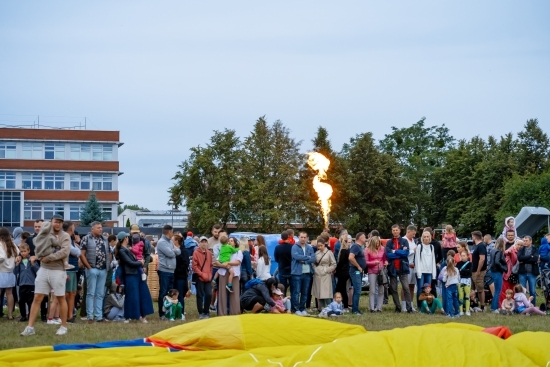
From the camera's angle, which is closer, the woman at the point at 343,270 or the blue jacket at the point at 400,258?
the blue jacket at the point at 400,258

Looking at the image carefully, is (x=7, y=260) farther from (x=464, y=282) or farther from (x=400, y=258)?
(x=464, y=282)

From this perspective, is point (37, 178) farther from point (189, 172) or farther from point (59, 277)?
point (59, 277)

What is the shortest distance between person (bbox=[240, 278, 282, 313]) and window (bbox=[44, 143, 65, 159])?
5978 centimetres

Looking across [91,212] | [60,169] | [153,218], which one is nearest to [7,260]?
[91,212]

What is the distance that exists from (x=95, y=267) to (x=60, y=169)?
199 feet

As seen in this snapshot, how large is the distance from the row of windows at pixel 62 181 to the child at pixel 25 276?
59717mm

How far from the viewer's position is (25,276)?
50.1 feet

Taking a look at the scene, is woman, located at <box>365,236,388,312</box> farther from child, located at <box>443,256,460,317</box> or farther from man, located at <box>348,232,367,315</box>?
child, located at <box>443,256,460,317</box>

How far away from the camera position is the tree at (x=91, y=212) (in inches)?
2712

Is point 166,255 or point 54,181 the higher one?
point 54,181

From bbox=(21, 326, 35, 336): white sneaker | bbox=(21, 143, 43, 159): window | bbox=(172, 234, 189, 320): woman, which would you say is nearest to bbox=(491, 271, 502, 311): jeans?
bbox=(172, 234, 189, 320): woman

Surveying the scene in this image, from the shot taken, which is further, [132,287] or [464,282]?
[464,282]

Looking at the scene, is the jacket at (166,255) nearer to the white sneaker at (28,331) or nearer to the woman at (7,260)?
the woman at (7,260)

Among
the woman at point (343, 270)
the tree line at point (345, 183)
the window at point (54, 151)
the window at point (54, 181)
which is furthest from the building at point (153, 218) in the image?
the woman at point (343, 270)
